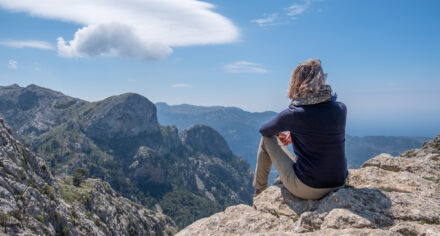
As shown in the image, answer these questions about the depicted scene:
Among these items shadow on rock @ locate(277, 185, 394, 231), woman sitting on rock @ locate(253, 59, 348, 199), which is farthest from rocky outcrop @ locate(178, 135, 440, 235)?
woman sitting on rock @ locate(253, 59, 348, 199)

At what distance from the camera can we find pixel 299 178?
7320 mm

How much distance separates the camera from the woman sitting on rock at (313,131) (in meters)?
6.62

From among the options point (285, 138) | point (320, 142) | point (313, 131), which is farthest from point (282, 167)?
point (313, 131)

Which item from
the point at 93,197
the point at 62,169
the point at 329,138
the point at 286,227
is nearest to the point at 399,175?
the point at 329,138

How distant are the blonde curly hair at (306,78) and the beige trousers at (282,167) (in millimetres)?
1824

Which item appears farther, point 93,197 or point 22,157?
point 93,197

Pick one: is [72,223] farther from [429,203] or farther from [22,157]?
[429,203]

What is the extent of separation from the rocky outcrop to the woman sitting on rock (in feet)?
1.81

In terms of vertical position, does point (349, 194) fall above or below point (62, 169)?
above

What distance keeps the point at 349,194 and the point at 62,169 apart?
9199 inches

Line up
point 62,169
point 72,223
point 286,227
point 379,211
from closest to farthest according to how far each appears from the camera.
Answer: point 379,211 → point 286,227 → point 72,223 → point 62,169

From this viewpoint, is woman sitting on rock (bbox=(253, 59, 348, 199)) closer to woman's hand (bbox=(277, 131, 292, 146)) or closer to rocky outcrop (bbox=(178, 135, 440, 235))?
rocky outcrop (bbox=(178, 135, 440, 235))

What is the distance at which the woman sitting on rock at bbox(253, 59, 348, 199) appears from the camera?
21.7ft

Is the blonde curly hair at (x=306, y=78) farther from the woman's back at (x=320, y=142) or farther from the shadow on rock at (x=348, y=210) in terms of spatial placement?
the shadow on rock at (x=348, y=210)
